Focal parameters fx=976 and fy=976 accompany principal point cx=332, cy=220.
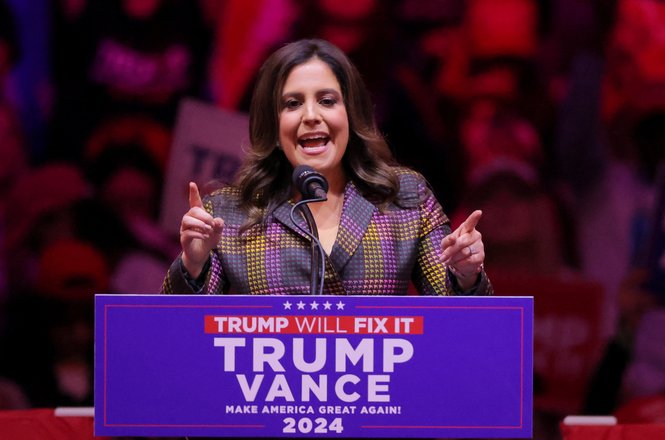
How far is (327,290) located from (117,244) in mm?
2755

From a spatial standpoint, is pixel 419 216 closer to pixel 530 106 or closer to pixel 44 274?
pixel 530 106

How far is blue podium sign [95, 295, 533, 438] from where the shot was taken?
1.53 meters

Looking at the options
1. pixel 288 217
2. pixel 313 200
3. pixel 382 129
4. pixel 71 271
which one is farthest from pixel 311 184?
pixel 71 271

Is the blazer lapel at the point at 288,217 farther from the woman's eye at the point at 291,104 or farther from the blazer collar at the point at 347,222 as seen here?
the woman's eye at the point at 291,104

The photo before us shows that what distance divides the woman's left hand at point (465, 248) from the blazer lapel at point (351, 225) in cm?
23

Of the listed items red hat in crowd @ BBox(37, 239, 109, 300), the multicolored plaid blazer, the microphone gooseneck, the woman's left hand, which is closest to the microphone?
the microphone gooseneck

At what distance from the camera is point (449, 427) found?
153 cm

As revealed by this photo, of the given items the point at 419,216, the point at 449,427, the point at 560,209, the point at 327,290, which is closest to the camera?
the point at 449,427

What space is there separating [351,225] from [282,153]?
272 millimetres

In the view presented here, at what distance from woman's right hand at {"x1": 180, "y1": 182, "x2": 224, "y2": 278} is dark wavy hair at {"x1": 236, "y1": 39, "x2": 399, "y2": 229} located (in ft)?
0.84

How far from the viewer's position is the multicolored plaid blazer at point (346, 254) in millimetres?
1919

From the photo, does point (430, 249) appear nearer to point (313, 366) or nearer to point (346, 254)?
point (346, 254)

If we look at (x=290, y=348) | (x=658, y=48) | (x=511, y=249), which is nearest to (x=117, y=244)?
(x=511, y=249)

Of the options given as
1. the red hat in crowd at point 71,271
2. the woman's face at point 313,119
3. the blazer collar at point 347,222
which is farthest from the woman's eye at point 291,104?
the red hat in crowd at point 71,271
